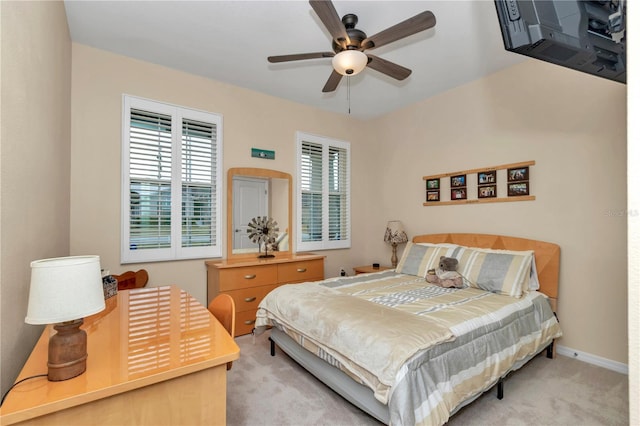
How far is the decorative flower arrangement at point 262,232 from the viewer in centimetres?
373

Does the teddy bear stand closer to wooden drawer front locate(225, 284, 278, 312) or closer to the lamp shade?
the lamp shade

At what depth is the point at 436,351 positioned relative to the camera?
1.67 metres

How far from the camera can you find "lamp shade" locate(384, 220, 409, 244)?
13.4 ft

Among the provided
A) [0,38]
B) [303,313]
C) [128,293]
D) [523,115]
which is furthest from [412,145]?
[0,38]

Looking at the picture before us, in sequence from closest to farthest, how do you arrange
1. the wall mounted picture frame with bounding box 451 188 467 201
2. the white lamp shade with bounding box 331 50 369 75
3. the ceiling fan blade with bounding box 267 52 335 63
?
1. the white lamp shade with bounding box 331 50 369 75
2. the ceiling fan blade with bounding box 267 52 335 63
3. the wall mounted picture frame with bounding box 451 188 467 201

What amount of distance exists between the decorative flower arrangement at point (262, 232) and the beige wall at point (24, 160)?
200 centimetres

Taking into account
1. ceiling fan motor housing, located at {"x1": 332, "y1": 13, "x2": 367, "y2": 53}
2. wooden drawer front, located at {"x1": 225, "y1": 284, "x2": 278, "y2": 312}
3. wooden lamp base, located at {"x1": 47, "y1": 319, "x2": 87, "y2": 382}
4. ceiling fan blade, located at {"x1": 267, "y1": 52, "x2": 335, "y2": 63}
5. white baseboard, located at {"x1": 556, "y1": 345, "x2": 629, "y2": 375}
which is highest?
ceiling fan motor housing, located at {"x1": 332, "y1": 13, "x2": 367, "y2": 53}

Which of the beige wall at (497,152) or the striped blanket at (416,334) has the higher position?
the beige wall at (497,152)

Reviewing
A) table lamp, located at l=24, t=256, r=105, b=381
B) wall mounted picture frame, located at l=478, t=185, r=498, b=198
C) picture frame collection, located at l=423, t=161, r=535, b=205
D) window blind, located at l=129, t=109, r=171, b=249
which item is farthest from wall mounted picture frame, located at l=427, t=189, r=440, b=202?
table lamp, located at l=24, t=256, r=105, b=381

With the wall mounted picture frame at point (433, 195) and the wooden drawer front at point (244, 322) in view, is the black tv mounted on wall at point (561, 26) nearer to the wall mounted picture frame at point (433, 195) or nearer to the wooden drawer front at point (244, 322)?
the wall mounted picture frame at point (433, 195)

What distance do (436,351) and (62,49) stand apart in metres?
3.36

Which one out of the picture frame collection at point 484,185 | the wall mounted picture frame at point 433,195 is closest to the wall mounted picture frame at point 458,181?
the picture frame collection at point 484,185

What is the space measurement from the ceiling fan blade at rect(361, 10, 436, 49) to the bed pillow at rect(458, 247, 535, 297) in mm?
2124

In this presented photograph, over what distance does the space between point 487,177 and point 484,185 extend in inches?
3.7
